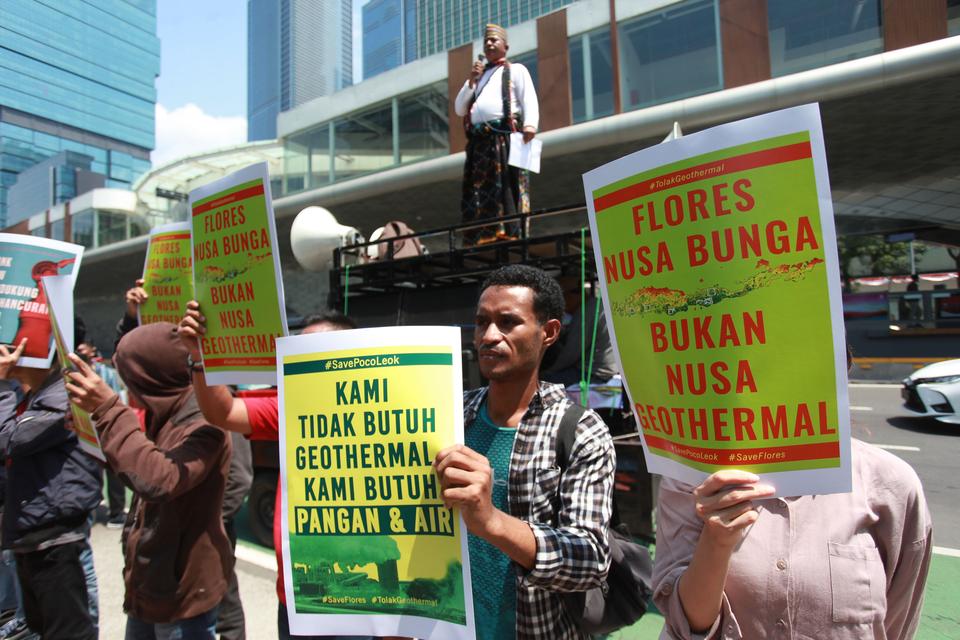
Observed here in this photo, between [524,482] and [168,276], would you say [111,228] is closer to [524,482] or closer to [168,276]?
[168,276]

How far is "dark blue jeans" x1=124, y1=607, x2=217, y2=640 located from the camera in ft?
7.00

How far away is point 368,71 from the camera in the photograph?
51.3 ft

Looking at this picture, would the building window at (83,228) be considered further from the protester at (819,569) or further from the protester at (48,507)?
the protester at (819,569)

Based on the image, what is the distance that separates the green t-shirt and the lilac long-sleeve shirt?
39 cm

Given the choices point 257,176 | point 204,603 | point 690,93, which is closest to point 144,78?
point 257,176

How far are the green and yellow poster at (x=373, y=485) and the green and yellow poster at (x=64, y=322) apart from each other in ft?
4.03

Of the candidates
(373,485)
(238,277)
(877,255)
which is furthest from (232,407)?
(877,255)

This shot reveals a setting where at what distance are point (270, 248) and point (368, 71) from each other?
15.2 meters

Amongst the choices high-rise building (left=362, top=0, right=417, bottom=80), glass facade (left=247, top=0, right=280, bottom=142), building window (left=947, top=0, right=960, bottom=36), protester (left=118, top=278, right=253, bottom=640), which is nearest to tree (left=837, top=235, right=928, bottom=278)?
building window (left=947, top=0, right=960, bottom=36)

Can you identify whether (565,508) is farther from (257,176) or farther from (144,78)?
(144,78)

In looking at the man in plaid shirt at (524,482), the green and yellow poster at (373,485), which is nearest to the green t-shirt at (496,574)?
the man in plaid shirt at (524,482)

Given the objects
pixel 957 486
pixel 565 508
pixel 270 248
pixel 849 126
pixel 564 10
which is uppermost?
pixel 564 10

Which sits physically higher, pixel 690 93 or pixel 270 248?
Answer: pixel 690 93

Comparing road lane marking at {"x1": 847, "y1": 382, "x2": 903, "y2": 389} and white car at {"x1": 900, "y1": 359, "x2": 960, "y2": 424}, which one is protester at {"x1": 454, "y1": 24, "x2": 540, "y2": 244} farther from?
road lane marking at {"x1": 847, "y1": 382, "x2": 903, "y2": 389}
